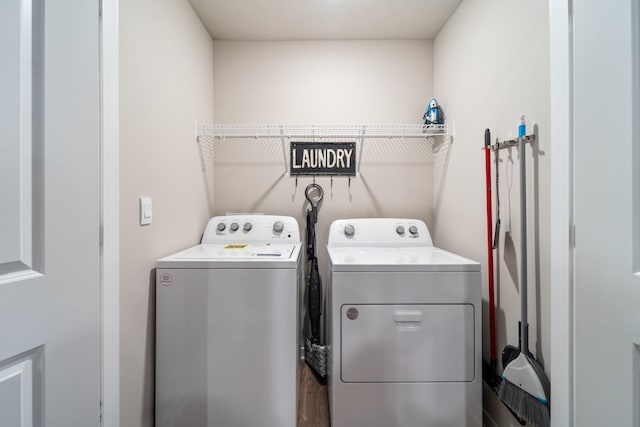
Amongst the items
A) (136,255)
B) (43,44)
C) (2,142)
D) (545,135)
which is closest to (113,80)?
(43,44)

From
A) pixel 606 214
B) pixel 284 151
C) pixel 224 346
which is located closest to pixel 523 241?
pixel 606 214

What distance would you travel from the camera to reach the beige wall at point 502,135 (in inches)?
41.5

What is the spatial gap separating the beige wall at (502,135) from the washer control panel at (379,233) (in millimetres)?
224

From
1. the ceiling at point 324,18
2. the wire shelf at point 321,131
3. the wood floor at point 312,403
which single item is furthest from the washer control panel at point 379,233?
the ceiling at point 324,18

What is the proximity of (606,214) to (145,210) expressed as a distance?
170 cm

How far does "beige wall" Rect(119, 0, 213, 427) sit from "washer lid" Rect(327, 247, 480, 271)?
0.93m

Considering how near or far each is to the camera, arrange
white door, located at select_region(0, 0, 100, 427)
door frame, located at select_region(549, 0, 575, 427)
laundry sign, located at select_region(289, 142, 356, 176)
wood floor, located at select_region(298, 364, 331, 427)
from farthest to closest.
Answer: laundry sign, located at select_region(289, 142, 356, 176) → wood floor, located at select_region(298, 364, 331, 427) → door frame, located at select_region(549, 0, 575, 427) → white door, located at select_region(0, 0, 100, 427)

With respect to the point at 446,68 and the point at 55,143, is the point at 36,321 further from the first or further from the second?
the point at 446,68

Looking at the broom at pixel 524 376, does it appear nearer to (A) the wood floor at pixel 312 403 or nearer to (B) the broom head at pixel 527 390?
(B) the broom head at pixel 527 390

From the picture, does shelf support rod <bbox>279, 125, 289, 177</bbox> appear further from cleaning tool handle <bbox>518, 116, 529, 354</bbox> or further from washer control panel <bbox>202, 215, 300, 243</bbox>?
cleaning tool handle <bbox>518, 116, 529, 354</bbox>

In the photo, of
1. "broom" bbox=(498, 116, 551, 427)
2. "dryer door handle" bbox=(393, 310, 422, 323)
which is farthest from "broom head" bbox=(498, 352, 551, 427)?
"dryer door handle" bbox=(393, 310, 422, 323)

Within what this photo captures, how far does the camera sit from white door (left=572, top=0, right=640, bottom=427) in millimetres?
640

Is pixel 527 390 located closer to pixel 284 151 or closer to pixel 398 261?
pixel 398 261

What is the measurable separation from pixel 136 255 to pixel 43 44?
81cm
